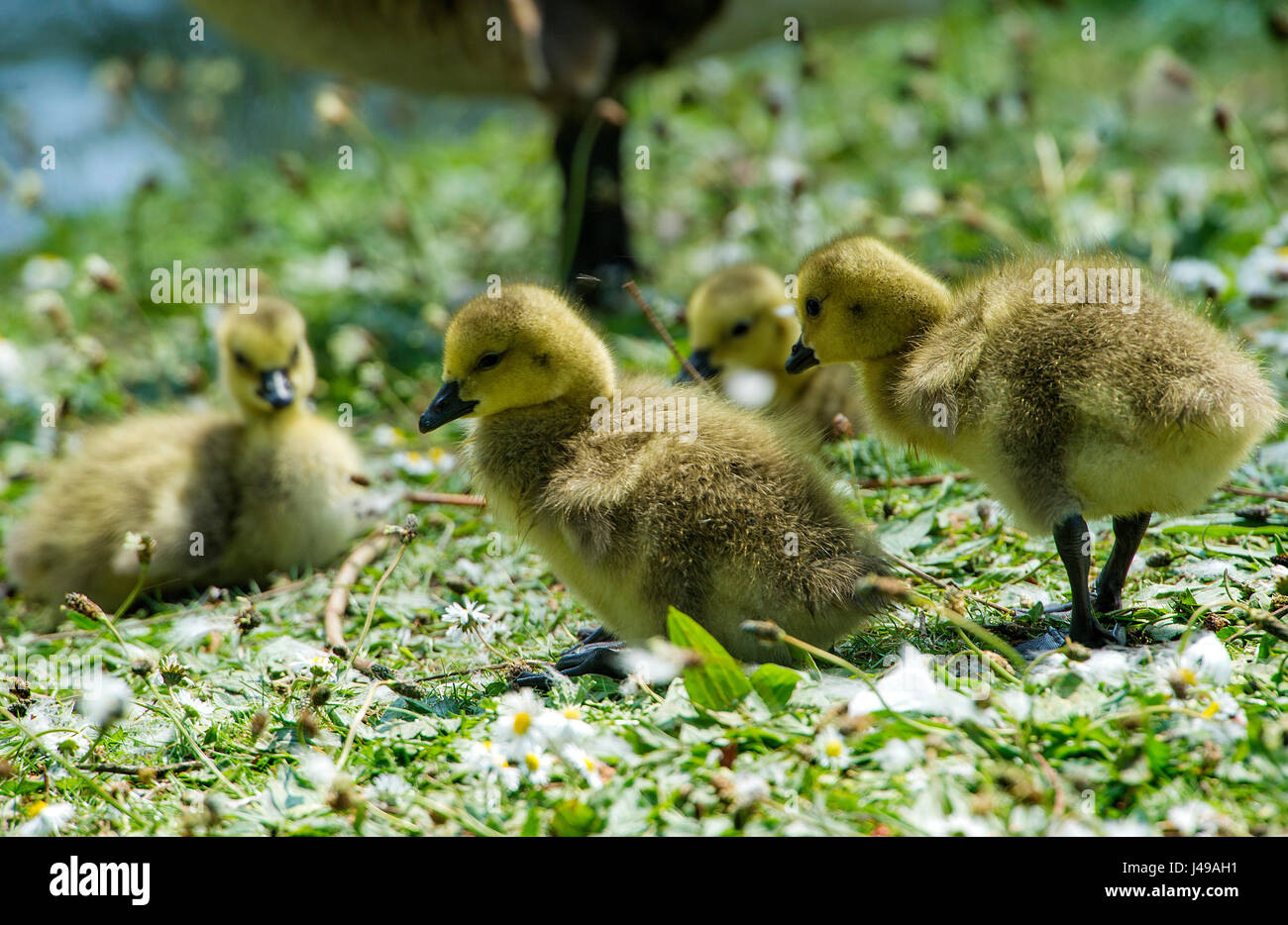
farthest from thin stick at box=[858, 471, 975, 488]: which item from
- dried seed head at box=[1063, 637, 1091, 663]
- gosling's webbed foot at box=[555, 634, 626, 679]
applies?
dried seed head at box=[1063, 637, 1091, 663]

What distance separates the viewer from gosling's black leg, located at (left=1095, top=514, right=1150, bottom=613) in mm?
2314

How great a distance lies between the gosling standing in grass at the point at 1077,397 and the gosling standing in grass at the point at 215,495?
161cm

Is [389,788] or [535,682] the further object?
[535,682]

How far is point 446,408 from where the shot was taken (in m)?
2.38

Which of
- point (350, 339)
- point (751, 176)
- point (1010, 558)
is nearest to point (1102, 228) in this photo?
point (751, 176)

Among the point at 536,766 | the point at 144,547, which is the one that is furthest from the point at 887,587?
the point at 144,547

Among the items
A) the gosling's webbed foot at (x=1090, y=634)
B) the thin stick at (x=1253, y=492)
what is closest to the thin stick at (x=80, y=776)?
the gosling's webbed foot at (x=1090, y=634)

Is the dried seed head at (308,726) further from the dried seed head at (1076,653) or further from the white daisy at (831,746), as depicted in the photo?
the dried seed head at (1076,653)

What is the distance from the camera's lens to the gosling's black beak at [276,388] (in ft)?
10.5

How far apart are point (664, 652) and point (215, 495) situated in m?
1.85

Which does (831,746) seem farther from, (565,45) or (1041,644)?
(565,45)

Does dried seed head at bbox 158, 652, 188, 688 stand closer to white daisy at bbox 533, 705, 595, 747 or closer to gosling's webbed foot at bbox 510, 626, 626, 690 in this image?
gosling's webbed foot at bbox 510, 626, 626, 690
